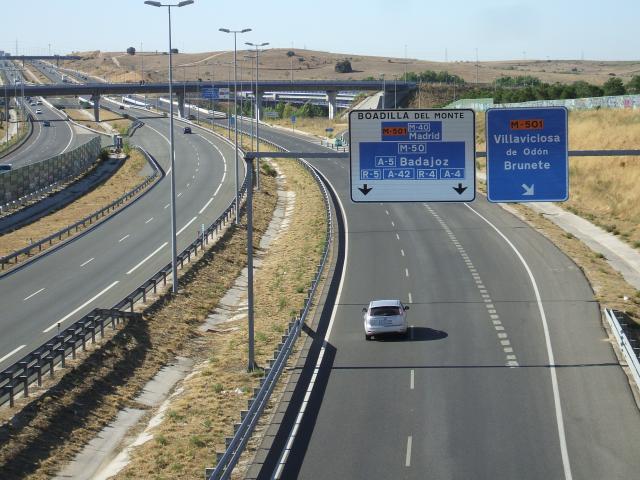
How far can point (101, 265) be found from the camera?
48.4 meters

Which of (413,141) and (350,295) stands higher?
(413,141)

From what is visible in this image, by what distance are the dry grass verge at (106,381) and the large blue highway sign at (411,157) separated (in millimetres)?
8488

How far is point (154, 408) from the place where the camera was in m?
28.6

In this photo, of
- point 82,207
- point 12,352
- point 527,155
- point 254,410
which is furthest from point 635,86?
point 254,410

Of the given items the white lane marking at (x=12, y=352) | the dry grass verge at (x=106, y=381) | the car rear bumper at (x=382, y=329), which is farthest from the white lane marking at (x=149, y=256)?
the car rear bumper at (x=382, y=329)

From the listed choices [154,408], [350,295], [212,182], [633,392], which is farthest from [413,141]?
[212,182]

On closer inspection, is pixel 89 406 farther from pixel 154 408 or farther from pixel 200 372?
pixel 200 372

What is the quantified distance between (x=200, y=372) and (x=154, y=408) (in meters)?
3.22

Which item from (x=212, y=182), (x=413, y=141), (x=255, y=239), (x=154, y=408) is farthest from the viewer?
(x=212, y=182)

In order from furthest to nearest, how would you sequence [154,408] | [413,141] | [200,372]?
[200,372] → [154,408] → [413,141]

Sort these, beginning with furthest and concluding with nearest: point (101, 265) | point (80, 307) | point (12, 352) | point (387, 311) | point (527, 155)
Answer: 1. point (101, 265)
2. point (80, 307)
3. point (387, 311)
4. point (12, 352)
5. point (527, 155)

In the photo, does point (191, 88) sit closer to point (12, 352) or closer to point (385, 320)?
point (385, 320)

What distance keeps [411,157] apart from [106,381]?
38.6 feet

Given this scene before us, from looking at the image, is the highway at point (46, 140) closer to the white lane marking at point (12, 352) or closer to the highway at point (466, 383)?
the highway at point (466, 383)
